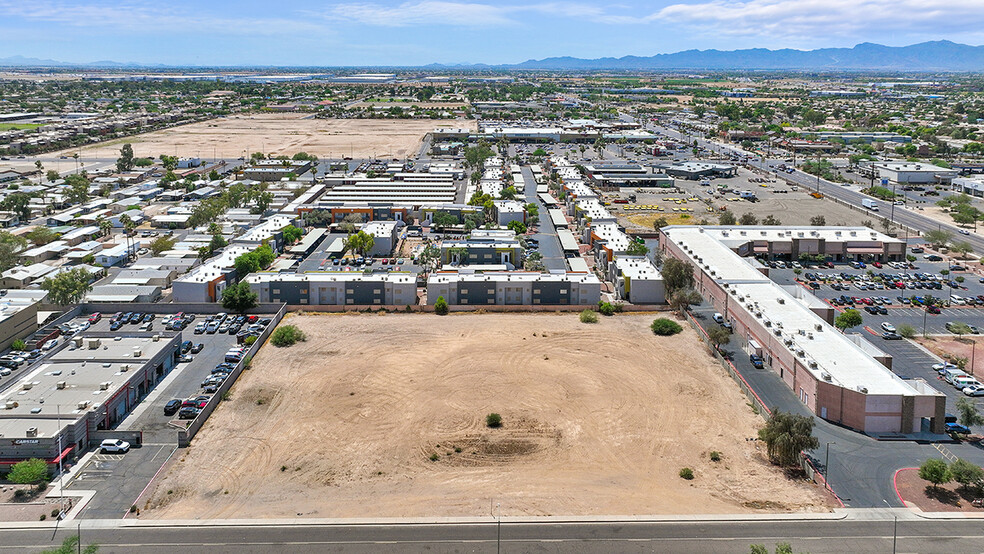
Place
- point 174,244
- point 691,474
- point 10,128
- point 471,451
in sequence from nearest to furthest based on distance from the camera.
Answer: point 691,474
point 471,451
point 174,244
point 10,128

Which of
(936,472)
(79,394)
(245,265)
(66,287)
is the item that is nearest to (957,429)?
(936,472)

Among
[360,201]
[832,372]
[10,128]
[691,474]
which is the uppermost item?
[10,128]

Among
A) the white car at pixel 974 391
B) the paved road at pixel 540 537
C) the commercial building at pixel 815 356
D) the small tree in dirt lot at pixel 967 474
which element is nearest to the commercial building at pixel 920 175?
the commercial building at pixel 815 356

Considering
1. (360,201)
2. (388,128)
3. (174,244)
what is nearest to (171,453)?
(174,244)

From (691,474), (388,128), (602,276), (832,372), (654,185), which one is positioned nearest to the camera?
(691,474)

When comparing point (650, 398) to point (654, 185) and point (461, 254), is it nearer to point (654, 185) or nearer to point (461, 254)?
point (461, 254)

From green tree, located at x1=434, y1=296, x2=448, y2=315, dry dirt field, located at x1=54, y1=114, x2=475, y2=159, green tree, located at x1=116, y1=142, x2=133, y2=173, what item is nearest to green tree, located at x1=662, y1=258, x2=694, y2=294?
green tree, located at x1=434, y1=296, x2=448, y2=315

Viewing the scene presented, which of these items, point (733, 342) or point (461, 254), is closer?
point (733, 342)

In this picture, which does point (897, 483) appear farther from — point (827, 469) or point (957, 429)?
point (957, 429)
